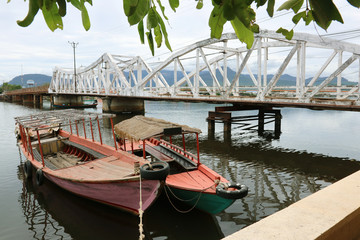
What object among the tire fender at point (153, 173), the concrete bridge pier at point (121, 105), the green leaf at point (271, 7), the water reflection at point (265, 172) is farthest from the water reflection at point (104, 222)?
the concrete bridge pier at point (121, 105)

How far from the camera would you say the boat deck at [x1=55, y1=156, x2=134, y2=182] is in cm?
957

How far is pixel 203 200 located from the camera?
8.55 meters

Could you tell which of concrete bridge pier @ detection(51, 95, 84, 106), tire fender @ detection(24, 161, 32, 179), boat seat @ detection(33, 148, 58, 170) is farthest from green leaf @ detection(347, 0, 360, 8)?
concrete bridge pier @ detection(51, 95, 84, 106)

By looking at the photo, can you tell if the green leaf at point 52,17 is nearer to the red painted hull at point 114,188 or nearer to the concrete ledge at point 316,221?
the concrete ledge at point 316,221

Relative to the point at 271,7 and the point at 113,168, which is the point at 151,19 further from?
the point at 113,168

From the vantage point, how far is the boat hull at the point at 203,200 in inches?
321

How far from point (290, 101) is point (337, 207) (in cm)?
1967

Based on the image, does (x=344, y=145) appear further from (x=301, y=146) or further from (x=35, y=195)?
(x=35, y=195)

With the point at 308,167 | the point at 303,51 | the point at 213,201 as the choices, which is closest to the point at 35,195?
the point at 213,201

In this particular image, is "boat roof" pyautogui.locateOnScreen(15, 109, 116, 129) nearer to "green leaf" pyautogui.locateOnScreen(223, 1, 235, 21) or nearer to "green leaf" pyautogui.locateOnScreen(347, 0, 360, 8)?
"green leaf" pyautogui.locateOnScreen(223, 1, 235, 21)

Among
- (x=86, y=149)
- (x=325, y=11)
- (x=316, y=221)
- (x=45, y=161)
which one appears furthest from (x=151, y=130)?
(x=325, y=11)

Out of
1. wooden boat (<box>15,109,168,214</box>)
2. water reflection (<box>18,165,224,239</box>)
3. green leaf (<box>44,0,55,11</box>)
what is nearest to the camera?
green leaf (<box>44,0,55,11</box>)

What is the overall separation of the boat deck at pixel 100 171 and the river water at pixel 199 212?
4.15 ft

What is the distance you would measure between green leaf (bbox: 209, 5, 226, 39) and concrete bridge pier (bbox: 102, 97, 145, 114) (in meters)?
49.7
